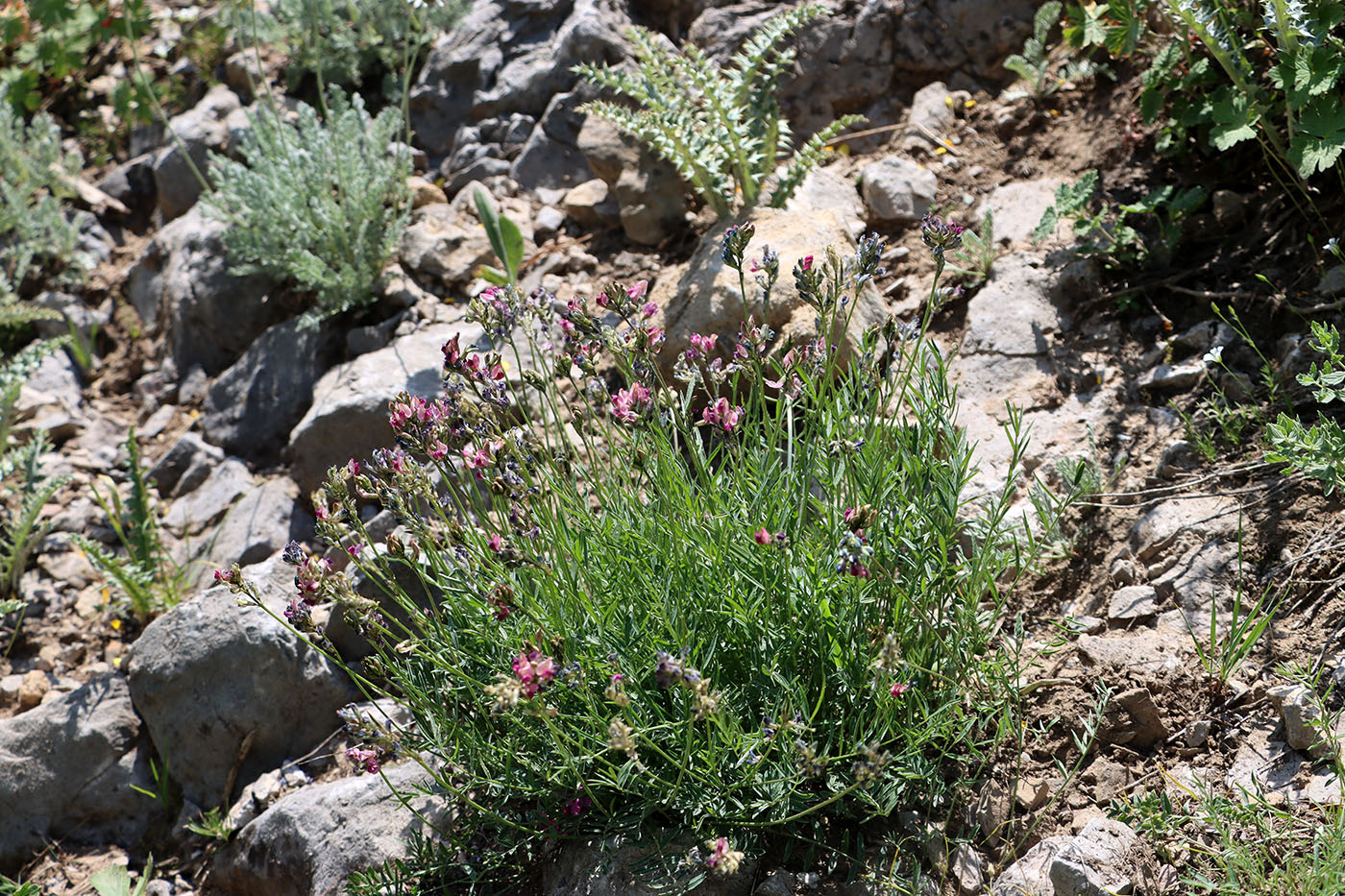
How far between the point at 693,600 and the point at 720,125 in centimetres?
227

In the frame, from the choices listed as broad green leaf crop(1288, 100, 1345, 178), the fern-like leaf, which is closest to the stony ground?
the fern-like leaf

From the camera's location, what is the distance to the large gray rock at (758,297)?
3.38 m

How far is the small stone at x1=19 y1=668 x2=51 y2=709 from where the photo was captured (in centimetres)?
365

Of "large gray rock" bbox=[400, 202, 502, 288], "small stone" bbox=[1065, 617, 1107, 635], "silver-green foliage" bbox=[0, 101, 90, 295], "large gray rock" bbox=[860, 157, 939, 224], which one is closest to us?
"small stone" bbox=[1065, 617, 1107, 635]

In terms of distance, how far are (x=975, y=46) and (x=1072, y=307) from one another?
5.72ft

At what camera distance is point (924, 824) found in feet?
7.67

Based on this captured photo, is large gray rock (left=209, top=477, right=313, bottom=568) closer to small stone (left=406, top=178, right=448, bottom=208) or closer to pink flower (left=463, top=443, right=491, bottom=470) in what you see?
small stone (left=406, top=178, right=448, bottom=208)

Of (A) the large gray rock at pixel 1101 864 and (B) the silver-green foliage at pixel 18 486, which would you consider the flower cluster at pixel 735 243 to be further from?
(B) the silver-green foliage at pixel 18 486

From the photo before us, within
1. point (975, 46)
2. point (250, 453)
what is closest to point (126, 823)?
point (250, 453)

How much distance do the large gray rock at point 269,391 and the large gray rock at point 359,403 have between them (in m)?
0.29

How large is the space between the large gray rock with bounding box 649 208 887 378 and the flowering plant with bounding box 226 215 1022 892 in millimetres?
895

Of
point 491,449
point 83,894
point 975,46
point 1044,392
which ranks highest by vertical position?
point 975,46

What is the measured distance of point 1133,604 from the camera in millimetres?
2699

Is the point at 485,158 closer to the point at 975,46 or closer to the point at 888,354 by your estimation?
the point at 975,46
